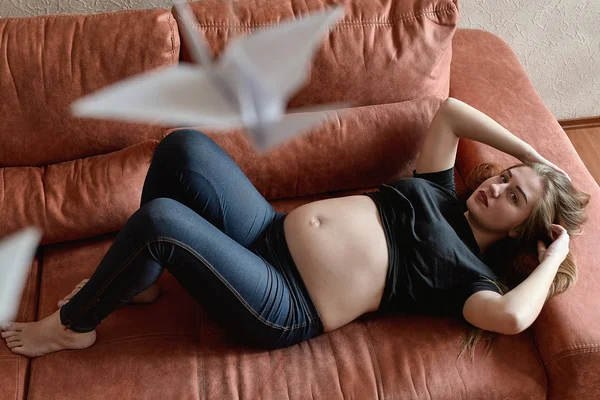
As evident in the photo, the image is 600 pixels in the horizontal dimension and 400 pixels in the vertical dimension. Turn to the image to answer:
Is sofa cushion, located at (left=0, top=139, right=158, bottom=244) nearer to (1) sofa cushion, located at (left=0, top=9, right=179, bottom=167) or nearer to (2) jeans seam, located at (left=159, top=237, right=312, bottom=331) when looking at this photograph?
(1) sofa cushion, located at (left=0, top=9, right=179, bottom=167)

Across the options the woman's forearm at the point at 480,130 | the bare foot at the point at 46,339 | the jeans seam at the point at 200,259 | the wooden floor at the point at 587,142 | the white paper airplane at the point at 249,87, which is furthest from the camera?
the wooden floor at the point at 587,142

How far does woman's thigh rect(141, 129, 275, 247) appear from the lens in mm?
1276

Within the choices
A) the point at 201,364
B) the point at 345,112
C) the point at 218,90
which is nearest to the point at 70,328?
the point at 201,364

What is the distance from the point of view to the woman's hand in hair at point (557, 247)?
125 cm

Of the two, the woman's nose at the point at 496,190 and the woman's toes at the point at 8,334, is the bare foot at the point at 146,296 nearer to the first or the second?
the woman's toes at the point at 8,334

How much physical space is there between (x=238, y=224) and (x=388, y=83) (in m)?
0.55

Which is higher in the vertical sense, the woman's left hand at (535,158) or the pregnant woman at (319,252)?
the woman's left hand at (535,158)

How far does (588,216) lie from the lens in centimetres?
139

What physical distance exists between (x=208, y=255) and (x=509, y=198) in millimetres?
670

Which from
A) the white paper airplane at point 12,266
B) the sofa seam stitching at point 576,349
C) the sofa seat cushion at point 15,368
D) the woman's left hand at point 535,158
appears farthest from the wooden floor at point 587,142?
the white paper airplane at point 12,266

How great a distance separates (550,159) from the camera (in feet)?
4.94

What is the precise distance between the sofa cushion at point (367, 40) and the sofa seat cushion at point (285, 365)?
23.5 inches

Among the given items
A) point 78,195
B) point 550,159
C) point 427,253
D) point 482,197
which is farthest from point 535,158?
point 78,195

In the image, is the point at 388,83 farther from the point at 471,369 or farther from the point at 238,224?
the point at 471,369
